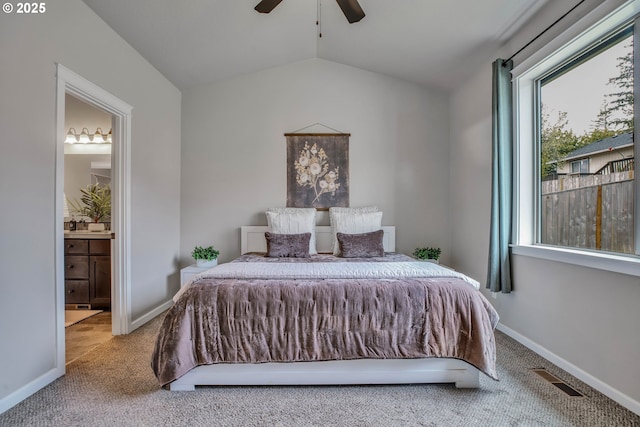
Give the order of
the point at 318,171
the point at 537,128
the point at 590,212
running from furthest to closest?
1. the point at 318,171
2. the point at 537,128
3. the point at 590,212

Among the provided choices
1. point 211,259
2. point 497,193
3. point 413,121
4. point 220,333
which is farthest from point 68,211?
point 497,193

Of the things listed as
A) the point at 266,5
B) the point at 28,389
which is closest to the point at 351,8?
the point at 266,5

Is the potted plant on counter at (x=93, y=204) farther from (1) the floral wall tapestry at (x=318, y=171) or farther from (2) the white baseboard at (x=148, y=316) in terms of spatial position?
(1) the floral wall tapestry at (x=318, y=171)

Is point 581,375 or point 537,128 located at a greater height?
point 537,128

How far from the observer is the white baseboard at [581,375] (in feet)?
5.85

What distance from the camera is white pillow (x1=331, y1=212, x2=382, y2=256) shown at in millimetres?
3717

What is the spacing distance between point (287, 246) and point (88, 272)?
7.47 feet

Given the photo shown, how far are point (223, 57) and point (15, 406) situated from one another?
3.43 m

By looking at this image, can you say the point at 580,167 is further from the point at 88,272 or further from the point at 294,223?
the point at 88,272

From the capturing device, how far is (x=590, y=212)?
2.23 metres

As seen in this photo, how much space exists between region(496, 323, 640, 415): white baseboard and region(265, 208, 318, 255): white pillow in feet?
7.07

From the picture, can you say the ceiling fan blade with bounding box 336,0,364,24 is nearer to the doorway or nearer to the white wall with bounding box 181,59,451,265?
the white wall with bounding box 181,59,451,265

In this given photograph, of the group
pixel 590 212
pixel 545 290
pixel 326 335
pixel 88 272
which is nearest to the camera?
pixel 326 335

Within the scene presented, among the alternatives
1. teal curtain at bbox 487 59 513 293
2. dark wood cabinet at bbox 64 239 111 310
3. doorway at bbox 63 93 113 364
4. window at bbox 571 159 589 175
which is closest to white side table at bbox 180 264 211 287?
doorway at bbox 63 93 113 364
